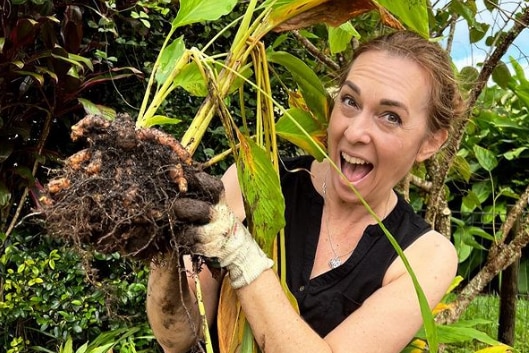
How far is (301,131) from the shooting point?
3.92 ft

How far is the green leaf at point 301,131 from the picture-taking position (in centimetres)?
120

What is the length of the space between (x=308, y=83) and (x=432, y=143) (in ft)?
1.02

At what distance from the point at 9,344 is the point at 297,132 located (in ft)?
5.11

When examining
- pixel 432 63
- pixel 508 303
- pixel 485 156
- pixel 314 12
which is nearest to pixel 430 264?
pixel 432 63

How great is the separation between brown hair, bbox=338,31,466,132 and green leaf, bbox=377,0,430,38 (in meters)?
0.07

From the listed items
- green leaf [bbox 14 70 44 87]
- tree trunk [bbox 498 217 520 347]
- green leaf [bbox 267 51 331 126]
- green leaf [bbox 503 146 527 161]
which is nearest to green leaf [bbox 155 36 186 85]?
green leaf [bbox 267 51 331 126]

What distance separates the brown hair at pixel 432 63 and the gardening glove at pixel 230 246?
52 centimetres

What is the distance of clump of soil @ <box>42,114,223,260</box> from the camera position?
2.74ft

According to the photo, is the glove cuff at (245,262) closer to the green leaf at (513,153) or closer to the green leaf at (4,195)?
the green leaf at (4,195)

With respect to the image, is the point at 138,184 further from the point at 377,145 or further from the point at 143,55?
the point at 143,55

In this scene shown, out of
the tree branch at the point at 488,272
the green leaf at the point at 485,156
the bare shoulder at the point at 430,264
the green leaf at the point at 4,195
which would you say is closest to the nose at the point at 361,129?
the bare shoulder at the point at 430,264

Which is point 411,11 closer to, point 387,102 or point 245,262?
point 387,102

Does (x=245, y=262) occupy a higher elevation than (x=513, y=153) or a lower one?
higher

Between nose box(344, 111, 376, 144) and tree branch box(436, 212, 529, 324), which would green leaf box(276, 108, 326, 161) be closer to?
nose box(344, 111, 376, 144)
